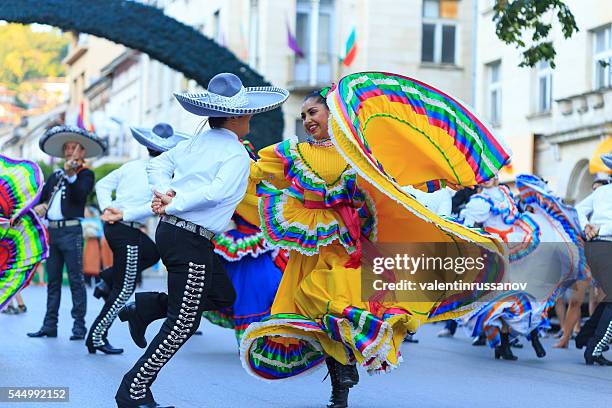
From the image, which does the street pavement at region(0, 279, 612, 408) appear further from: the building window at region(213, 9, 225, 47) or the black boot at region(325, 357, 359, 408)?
the building window at region(213, 9, 225, 47)

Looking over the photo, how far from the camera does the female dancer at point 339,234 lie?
24.2 ft

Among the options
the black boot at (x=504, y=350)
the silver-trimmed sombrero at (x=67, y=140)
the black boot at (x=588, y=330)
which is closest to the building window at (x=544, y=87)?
the black boot at (x=588, y=330)

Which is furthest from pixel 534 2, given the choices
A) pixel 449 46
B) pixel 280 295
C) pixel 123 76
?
pixel 123 76

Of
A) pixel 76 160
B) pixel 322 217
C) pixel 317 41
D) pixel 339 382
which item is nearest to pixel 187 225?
pixel 322 217

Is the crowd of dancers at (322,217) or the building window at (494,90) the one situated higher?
the building window at (494,90)

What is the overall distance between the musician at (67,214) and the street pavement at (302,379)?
323 millimetres

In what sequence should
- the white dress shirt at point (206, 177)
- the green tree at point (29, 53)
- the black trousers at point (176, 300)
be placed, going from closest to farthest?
the black trousers at point (176, 300), the white dress shirt at point (206, 177), the green tree at point (29, 53)

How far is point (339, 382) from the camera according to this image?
7.67 metres

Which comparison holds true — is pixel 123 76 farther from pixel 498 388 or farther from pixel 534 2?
pixel 498 388

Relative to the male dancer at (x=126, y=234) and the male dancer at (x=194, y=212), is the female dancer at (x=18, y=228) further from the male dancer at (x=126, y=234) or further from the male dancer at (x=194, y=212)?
the male dancer at (x=194, y=212)

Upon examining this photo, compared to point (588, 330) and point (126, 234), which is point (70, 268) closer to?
point (126, 234)

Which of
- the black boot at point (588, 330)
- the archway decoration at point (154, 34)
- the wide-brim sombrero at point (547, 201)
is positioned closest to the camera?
the black boot at point (588, 330)

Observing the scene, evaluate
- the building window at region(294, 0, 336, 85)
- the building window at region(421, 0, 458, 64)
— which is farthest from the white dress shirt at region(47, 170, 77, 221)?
the building window at region(421, 0, 458, 64)

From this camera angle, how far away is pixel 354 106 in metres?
7.64
